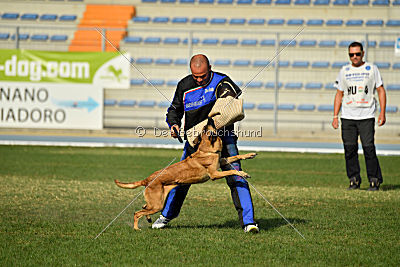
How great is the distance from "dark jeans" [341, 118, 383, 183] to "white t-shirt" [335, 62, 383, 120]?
0.11 meters

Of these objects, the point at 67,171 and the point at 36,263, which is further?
the point at 67,171

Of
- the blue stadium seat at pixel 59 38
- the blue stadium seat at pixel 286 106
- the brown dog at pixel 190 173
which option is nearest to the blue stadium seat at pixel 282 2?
the blue stadium seat at pixel 286 106

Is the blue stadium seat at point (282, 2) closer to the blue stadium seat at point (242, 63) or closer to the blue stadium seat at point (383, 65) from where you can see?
Answer: the blue stadium seat at point (242, 63)

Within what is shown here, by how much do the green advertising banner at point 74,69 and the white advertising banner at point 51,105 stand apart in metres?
0.19

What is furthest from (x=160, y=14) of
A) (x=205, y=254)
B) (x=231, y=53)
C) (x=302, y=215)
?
(x=205, y=254)

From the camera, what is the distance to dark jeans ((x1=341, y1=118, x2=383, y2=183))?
9406mm

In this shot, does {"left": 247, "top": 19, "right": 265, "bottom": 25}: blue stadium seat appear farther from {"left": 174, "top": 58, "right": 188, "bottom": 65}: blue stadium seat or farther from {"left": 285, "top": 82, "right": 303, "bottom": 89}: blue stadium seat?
{"left": 285, "top": 82, "right": 303, "bottom": 89}: blue stadium seat

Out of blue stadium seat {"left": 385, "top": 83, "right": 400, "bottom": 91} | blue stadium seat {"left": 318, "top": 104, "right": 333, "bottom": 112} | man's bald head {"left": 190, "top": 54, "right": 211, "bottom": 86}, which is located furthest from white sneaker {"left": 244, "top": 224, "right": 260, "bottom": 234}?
blue stadium seat {"left": 385, "top": 83, "right": 400, "bottom": 91}

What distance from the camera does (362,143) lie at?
952 centimetres

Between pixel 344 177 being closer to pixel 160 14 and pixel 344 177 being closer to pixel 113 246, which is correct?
pixel 113 246

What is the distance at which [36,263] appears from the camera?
476 cm

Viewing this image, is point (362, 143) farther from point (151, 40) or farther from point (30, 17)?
point (30, 17)

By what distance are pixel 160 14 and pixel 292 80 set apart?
25.9ft

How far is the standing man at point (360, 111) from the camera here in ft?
30.8
